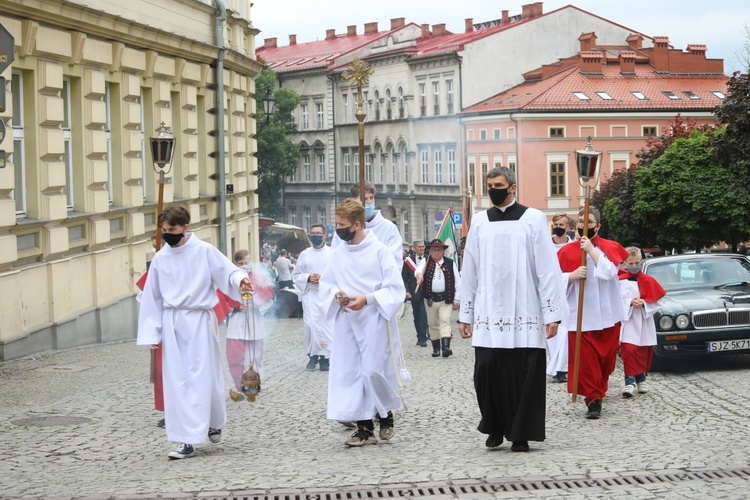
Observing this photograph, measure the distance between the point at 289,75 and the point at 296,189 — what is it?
8.54 m

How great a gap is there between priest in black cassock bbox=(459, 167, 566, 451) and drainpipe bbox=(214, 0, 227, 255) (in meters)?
21.3

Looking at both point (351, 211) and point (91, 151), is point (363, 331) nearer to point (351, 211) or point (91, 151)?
point (351, 211)

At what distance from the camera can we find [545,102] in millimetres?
73312

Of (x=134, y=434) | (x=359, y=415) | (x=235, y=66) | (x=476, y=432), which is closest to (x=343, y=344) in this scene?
(x=359, y=415)

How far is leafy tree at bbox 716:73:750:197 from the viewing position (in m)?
24.2

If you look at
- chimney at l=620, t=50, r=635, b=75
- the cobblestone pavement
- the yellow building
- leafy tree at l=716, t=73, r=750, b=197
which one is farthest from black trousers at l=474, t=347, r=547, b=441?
chimney at l=620, t=50, r=635, b=75

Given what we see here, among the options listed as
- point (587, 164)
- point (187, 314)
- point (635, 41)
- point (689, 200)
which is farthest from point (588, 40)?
point (187, 314)

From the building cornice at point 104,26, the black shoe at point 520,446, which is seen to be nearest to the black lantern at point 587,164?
the black shoe at point 520,446

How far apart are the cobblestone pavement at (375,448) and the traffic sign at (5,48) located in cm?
287

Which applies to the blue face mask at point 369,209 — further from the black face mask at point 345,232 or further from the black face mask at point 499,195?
the black face mask at point 499,195

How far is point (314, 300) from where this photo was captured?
17359mm

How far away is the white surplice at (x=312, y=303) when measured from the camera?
A: 16.9 metres

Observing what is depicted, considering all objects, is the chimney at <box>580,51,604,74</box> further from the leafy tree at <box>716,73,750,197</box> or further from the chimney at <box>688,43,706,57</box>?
the leafy tree at <box>716,73,750,197</box>

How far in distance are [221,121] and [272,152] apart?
52500 mm
